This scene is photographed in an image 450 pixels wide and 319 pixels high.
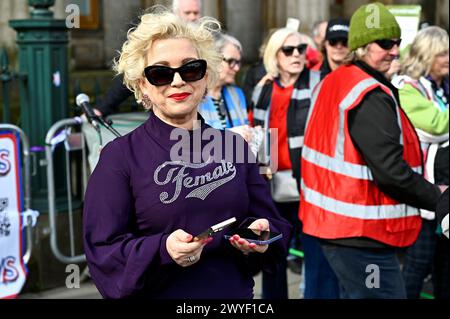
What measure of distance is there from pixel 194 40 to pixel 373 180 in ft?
4.49

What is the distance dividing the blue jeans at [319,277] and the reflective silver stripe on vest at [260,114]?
33.9 inches

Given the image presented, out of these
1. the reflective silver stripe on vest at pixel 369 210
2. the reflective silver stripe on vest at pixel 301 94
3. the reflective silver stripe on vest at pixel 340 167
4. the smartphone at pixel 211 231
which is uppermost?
the reflective silver stripe on vest at pixel 301 94

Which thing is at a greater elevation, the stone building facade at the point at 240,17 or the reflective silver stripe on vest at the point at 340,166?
the stone building facade at the point at 240,17

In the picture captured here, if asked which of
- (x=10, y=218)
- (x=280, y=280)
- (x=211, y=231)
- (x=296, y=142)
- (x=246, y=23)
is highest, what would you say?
(x=246, y=23)

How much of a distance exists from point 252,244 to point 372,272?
4.63 ft

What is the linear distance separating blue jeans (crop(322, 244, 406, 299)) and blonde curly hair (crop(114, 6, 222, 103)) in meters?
1.39

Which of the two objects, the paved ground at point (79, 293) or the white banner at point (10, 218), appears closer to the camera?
the white banner at point (10, 218)

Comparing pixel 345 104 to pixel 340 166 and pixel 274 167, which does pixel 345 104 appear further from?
pixel 274 167

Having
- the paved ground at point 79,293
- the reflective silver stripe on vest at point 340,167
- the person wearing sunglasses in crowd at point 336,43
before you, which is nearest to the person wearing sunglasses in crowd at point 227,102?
the reflective silver stripe on vest at point 340,167

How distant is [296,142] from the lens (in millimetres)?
4547

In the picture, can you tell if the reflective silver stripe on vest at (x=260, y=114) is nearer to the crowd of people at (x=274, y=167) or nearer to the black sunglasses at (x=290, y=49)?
the crowd of people at (x=274, y=167)

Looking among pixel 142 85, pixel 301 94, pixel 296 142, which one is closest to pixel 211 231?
pixel 142 85

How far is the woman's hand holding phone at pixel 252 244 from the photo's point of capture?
213cm
